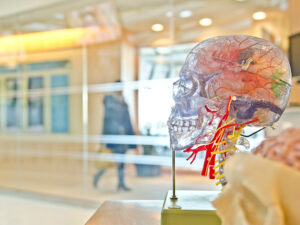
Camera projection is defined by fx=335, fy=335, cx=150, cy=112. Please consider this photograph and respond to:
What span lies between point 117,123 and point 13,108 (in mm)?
2571

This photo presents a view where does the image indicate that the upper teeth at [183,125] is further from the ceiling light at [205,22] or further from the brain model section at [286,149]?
the ceiling light at [205,22]

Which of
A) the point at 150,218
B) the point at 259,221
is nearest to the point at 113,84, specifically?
the point at 150,218

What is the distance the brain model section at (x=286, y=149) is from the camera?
45cm

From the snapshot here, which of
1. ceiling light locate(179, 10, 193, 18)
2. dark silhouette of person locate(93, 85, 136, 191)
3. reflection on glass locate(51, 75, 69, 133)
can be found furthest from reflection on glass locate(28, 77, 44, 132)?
ceiling light locate(179, 10, 193, 18)

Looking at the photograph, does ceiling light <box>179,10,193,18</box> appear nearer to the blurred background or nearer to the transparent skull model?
the blurred background

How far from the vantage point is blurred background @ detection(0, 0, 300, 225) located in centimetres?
422

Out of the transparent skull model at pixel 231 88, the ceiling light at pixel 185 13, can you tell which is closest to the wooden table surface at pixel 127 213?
the transparent skull model at pixel 231 88

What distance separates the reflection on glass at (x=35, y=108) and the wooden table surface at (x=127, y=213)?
5.04 metres

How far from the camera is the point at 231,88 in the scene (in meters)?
0.77

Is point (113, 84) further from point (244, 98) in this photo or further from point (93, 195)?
point (244, 98)

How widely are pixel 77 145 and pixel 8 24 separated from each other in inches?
108

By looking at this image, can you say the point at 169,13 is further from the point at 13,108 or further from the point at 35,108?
the point at 13,108

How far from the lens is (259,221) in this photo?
0.48 m

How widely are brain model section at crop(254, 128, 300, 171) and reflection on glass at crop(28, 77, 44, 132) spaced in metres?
5.72
